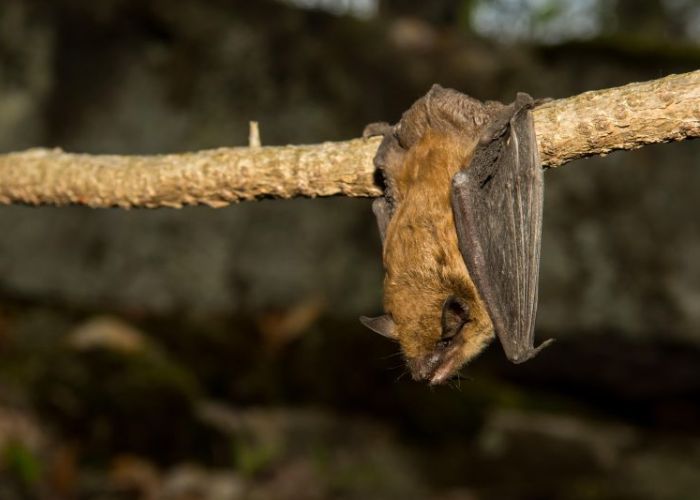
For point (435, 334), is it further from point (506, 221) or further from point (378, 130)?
point (378, 130)

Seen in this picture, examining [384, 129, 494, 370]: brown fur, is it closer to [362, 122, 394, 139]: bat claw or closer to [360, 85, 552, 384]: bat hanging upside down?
[360, 85, 552, 384]: bat hanging upside down

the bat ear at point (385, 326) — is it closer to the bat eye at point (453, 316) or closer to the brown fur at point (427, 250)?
the brown fur at point (427, 250)

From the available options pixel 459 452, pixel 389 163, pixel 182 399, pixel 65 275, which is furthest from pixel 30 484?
pixel 389 163

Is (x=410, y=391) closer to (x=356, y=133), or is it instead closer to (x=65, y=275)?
(x=356, y=133)

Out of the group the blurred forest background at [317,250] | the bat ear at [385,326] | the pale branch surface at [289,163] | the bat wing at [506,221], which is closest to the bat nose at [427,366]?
the bat ear at [385,326]

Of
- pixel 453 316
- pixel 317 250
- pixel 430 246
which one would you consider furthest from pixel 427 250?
pixel 317 250

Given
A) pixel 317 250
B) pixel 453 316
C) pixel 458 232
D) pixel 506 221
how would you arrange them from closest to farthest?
pixel 458 232 → pixel 453 316 → pixel 506 221 → pixel 317 250
